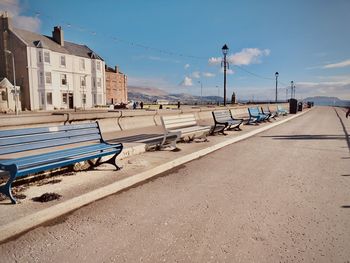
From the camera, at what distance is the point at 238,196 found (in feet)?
15.4

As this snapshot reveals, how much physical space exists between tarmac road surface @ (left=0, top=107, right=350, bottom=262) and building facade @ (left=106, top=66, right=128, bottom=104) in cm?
7035

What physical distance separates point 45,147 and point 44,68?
47586mm

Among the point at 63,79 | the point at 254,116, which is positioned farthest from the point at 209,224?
the point at 63,79

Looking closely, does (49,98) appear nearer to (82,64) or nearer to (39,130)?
(82,64)

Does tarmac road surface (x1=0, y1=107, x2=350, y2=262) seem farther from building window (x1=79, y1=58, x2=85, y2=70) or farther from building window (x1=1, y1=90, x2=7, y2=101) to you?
building window (x1=79, y1=58, x2=85, y2=70)

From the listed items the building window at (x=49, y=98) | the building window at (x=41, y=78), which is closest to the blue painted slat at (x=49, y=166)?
the building window at (x=49, y=98)

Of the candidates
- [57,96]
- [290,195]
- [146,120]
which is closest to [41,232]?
[290,195]

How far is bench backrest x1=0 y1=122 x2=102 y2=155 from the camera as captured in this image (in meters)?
4.34

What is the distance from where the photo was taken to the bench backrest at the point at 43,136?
434cm

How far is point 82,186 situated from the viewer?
472 centimetres

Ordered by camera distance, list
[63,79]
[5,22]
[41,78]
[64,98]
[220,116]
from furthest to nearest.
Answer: [64,98] < [63,79] < [41,78] < [5,22] < [220,116]

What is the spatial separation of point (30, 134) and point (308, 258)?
14.6 feet

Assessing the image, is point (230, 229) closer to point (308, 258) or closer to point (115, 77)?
point (308, 258)

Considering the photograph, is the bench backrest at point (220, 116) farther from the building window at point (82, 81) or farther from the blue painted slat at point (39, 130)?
the building window at point (82, 81)
